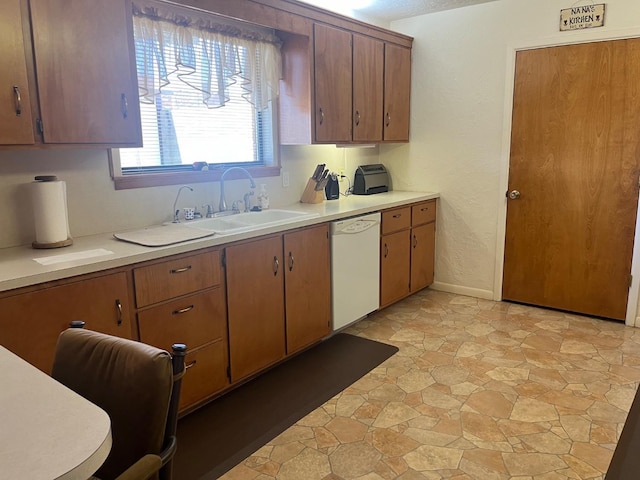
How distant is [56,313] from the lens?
1.88 m

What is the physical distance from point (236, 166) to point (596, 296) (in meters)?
2.93

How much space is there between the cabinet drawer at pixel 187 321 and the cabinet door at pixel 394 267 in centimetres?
161

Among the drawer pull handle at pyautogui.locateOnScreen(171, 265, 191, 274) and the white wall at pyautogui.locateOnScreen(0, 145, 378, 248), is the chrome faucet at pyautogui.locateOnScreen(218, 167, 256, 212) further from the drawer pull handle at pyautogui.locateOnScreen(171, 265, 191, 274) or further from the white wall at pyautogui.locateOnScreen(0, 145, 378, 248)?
the drawer pull handle at pyautogui.locateOnScreen(171, 265, 191, 274)

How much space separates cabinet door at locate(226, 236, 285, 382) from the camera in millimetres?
Answer: 2596

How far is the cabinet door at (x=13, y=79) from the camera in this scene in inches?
74.1

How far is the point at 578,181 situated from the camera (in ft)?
12.2

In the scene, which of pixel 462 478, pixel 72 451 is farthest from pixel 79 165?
pixel 462 478

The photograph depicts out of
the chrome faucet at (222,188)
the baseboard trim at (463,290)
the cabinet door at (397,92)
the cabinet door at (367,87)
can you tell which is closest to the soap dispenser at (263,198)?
the chrome faucet at (222,188)

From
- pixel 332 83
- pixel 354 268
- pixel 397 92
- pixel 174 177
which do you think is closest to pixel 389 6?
pixel 397 92

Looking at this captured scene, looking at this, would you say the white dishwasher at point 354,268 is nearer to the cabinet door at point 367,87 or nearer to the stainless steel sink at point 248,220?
the stainless steel sink at point 248,220

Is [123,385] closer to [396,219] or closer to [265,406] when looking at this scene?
[265,406]

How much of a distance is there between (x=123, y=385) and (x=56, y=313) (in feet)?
2.87

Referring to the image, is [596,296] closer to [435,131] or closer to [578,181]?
[578,181]

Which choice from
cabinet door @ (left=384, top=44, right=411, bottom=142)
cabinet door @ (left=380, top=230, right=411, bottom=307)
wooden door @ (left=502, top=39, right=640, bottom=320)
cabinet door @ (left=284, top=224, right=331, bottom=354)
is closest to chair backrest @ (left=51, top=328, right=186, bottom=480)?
cabinet door @ (left=284, top=224, right=331, bottom=354)
